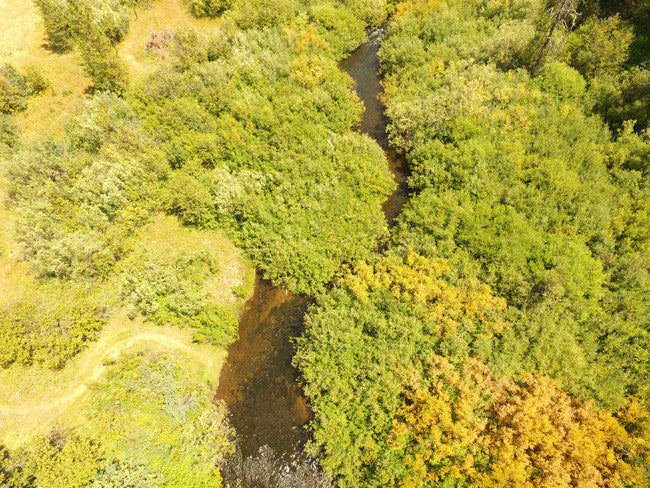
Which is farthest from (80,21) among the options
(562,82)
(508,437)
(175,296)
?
(508,437)

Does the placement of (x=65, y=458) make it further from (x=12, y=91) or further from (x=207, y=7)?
(x=207, y=7)

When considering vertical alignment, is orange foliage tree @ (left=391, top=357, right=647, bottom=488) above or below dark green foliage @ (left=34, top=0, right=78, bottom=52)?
below

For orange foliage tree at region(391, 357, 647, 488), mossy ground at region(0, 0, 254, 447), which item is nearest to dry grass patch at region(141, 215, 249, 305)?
mossy ground at region(0, 0, 254, 447)

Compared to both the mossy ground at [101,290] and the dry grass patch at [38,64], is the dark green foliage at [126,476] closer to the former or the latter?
the mossy ground at [101,290]

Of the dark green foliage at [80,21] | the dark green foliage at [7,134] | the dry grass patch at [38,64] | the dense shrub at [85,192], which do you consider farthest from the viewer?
the dark green foliage at [80,21]

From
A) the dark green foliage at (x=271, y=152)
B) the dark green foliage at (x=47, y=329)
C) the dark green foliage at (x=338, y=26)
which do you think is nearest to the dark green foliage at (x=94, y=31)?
the dark green foliage at (x=271, y=152)

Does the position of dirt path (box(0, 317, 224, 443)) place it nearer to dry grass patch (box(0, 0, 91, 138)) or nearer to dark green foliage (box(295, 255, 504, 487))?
dark green foliage (box(295, 255, 504, 487))

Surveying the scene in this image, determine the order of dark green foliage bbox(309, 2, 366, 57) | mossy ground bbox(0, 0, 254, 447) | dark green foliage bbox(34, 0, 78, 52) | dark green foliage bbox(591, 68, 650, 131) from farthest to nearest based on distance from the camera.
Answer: dark green foliage bbox(309, 2, 366, 57) → dark green foliage bbox(34, 0, 78, 52) → dark green foliage bbox(591, 68, 650, 131) → mossy ground bbox(0, 0, 254, 447)
